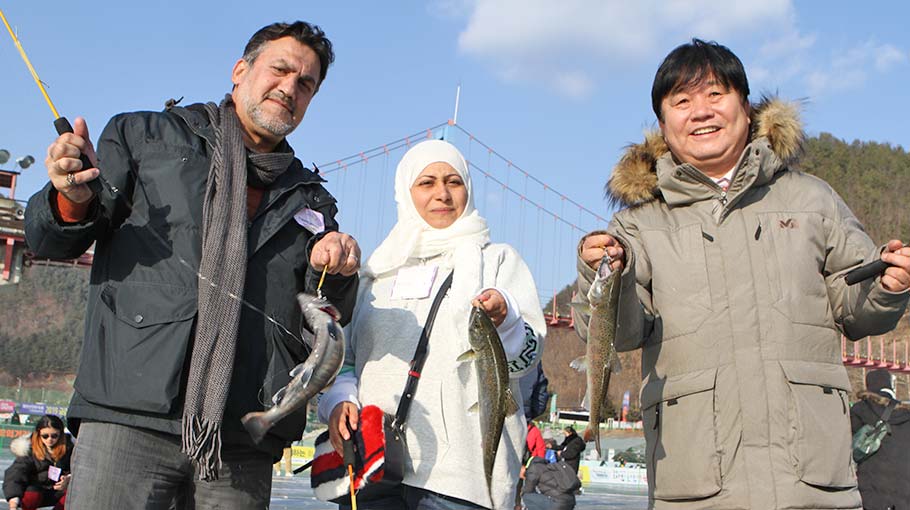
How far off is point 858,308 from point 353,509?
1.79m

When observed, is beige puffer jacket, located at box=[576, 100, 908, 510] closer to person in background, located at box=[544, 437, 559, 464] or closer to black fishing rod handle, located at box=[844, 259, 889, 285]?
black fishing rod handle, located at box=[844, 259, 889, 285]

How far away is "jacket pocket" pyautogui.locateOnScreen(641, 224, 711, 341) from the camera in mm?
2721

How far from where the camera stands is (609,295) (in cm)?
258

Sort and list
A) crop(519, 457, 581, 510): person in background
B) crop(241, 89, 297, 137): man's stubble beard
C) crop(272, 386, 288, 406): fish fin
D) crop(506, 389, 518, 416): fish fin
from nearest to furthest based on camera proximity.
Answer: crop(272, 386, 288, 406): fish fin → crop(506, 389, 518, 416): fish fin → crop(241, 89, 297, 137): man's stubble beard → crop(519, 457, 581, 510): person in background

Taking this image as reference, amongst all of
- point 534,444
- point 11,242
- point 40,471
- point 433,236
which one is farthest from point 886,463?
point 11,242

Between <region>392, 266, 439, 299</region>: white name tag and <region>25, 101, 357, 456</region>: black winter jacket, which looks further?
<region>392, 266, 439, 299</region>: white name tag

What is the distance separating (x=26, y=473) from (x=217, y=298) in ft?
21.7

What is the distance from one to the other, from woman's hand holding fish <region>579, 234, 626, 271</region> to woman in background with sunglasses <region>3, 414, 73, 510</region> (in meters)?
6.91

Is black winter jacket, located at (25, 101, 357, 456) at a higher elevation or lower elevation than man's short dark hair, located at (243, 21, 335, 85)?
lower

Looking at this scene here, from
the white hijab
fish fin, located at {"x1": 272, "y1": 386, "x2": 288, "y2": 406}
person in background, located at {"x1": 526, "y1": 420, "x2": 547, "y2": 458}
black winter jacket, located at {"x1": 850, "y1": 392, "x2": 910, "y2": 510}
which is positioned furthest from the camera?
person in background, located at {"x1": 526, "y1": 420, "x2": 547, "y2": 458}

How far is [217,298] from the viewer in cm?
260

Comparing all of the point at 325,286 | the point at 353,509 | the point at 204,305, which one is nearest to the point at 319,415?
the point at 353,509

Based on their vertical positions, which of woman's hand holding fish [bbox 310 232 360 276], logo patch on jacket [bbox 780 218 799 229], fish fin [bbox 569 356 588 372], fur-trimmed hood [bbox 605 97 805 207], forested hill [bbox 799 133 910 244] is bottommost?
fish fin [bbox 569 356 588 372]

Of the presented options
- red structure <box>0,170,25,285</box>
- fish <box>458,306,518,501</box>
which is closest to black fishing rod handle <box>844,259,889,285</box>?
fish <box>458,306,518,501</box>
